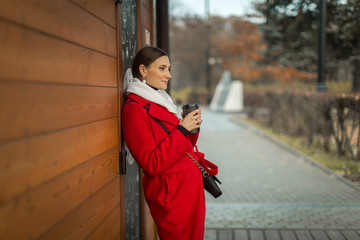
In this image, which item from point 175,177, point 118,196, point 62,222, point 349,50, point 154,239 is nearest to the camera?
point 62,222

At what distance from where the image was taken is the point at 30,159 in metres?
1.36

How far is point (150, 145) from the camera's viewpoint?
86.7 inches

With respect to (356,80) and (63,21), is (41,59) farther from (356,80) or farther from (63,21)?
(356,80)

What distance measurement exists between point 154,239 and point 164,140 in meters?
1.93

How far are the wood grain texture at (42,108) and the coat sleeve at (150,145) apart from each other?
0.26m

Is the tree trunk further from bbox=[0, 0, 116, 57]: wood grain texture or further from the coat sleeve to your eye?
bbox=[0, 0, 116, 57]: wood grain texture

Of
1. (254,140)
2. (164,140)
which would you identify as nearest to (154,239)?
(164,140)

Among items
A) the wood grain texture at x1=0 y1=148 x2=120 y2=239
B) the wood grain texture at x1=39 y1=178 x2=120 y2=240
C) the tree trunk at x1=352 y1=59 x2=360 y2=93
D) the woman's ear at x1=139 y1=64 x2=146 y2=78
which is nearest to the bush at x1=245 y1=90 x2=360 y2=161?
the tree trunk at x1=352 y1=59 x2=360 y2=93

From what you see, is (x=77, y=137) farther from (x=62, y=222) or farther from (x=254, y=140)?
(x=254, y=140)

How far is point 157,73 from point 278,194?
13.0 feet

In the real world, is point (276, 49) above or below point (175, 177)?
above

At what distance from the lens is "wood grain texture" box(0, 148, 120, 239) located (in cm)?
126

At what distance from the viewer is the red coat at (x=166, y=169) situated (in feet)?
7.22

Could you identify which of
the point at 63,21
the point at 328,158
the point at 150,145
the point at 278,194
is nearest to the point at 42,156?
the point at 63,21
